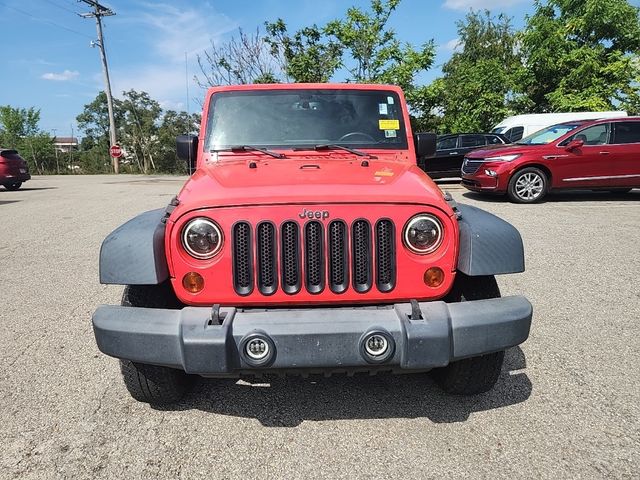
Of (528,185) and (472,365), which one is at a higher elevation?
(528,185)

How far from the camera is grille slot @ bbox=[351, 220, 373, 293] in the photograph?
228 cm

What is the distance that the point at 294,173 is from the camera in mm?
2727

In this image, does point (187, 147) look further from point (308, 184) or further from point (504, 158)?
point (504, 158)

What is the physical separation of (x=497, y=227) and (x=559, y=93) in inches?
826

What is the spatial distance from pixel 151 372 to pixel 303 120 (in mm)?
2030

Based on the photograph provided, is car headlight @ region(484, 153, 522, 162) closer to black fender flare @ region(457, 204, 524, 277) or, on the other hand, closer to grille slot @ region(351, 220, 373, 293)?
black fender flare @ region(457, 204, 524, 277)

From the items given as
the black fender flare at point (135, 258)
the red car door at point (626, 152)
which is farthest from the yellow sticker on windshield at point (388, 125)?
the red car door at point (626, 152)

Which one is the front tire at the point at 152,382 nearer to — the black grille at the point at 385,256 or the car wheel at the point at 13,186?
the black grille at the point at 385,256

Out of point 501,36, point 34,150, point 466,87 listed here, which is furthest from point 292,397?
point 34,150

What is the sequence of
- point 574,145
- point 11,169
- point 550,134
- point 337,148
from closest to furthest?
point 337,148 → point 574,145 → point 550,134 → point 11,169

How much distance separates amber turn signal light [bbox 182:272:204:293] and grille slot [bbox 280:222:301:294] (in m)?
0.41

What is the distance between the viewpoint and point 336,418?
8.50 ft

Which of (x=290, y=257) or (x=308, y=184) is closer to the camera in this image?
(x=290, y=257)

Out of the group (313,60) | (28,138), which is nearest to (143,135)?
(28,138)
